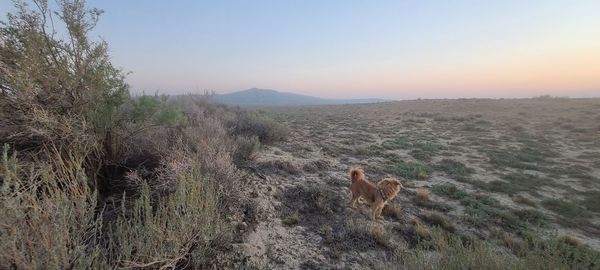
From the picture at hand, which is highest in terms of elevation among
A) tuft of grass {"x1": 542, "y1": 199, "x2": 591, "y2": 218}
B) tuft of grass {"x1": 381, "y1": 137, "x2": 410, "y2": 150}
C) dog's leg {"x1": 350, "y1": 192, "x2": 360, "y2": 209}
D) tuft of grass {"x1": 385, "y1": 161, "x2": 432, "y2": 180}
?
tuft of grass {"x1": 381, "y1": 137, "x2": 410, "y2": 150}

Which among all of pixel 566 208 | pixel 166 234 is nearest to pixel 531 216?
pixel 566 208

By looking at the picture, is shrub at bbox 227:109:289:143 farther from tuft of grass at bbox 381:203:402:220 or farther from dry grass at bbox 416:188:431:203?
tuft of grass at bbox 381:203:402:220

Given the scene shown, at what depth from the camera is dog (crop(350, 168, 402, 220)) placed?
531cm

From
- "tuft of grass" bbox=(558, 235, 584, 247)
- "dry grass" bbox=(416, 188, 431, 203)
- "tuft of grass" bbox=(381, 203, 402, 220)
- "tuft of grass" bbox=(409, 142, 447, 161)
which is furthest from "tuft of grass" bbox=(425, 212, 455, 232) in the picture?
"tuft of grass" bbox=(409, 142, 447, 161)

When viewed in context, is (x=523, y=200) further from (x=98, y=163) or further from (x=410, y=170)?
(x=98, y=163)

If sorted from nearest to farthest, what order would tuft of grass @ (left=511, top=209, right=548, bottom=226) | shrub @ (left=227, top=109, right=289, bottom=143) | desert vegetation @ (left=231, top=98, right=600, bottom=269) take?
desert vegetation @ (left=231, top=98, right=600, bottom=269) → tuft of grass @ (left=511, top=209, right=548, bottom=226) → shrub @ (left=227, top=109, right=289, bottom=143)

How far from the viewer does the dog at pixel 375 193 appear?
5.31 meters

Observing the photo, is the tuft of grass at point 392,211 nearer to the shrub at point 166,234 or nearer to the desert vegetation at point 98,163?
the desert vegetation at point 98,163

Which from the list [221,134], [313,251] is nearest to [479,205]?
[313,251]

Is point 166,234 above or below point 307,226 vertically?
above

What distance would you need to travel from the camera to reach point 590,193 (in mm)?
7562

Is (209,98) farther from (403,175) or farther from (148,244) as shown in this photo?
(148,244)

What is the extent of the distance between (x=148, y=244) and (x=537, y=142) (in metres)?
17.2

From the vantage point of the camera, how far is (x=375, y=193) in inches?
211
